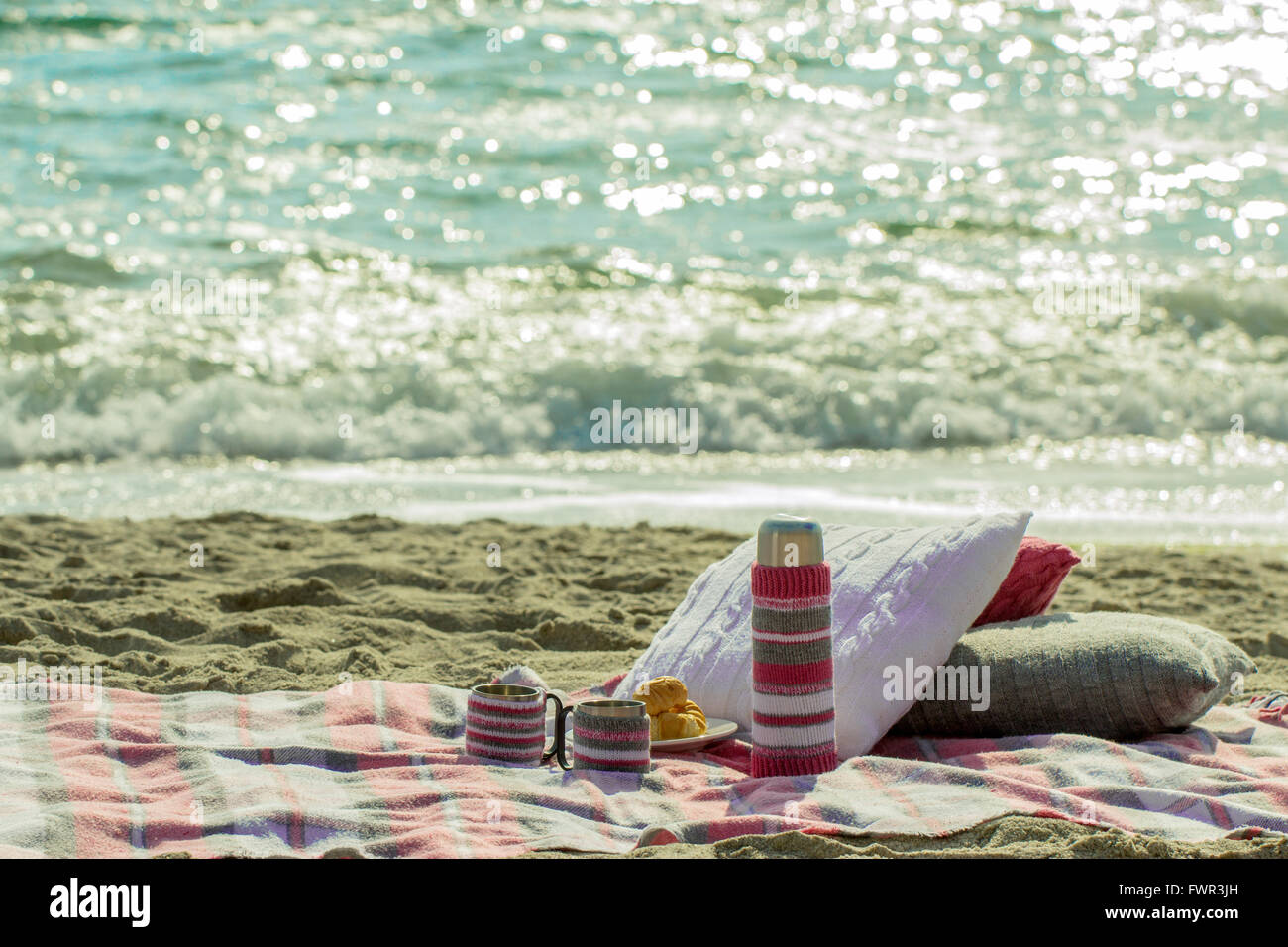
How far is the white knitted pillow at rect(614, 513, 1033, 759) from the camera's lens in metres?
3.30

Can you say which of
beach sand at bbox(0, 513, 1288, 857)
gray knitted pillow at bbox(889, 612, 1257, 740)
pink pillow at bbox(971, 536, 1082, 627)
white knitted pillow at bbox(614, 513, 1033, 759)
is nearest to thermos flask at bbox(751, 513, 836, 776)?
white knitted pillow at bbox(614, 513, 1033, 759)

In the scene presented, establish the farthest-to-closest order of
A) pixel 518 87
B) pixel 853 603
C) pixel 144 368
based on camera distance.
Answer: pixel 518 87 → pixel 144 368 → pixel 853 603

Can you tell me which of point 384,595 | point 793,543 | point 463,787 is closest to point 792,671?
point 793,543

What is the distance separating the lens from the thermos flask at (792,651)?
3.01 meters

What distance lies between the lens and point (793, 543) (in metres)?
3.01

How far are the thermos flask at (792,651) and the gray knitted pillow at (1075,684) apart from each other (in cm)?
34

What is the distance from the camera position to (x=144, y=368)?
10336mm

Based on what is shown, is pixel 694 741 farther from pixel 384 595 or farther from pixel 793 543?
pixel 384 595

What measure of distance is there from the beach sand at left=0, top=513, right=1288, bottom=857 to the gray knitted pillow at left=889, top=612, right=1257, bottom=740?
784 millimetres

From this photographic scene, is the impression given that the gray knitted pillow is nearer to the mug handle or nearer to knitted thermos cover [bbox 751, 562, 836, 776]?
knitted thermos cover [bbox 751, 562, 836, 776]

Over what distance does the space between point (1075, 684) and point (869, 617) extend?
0.52m
